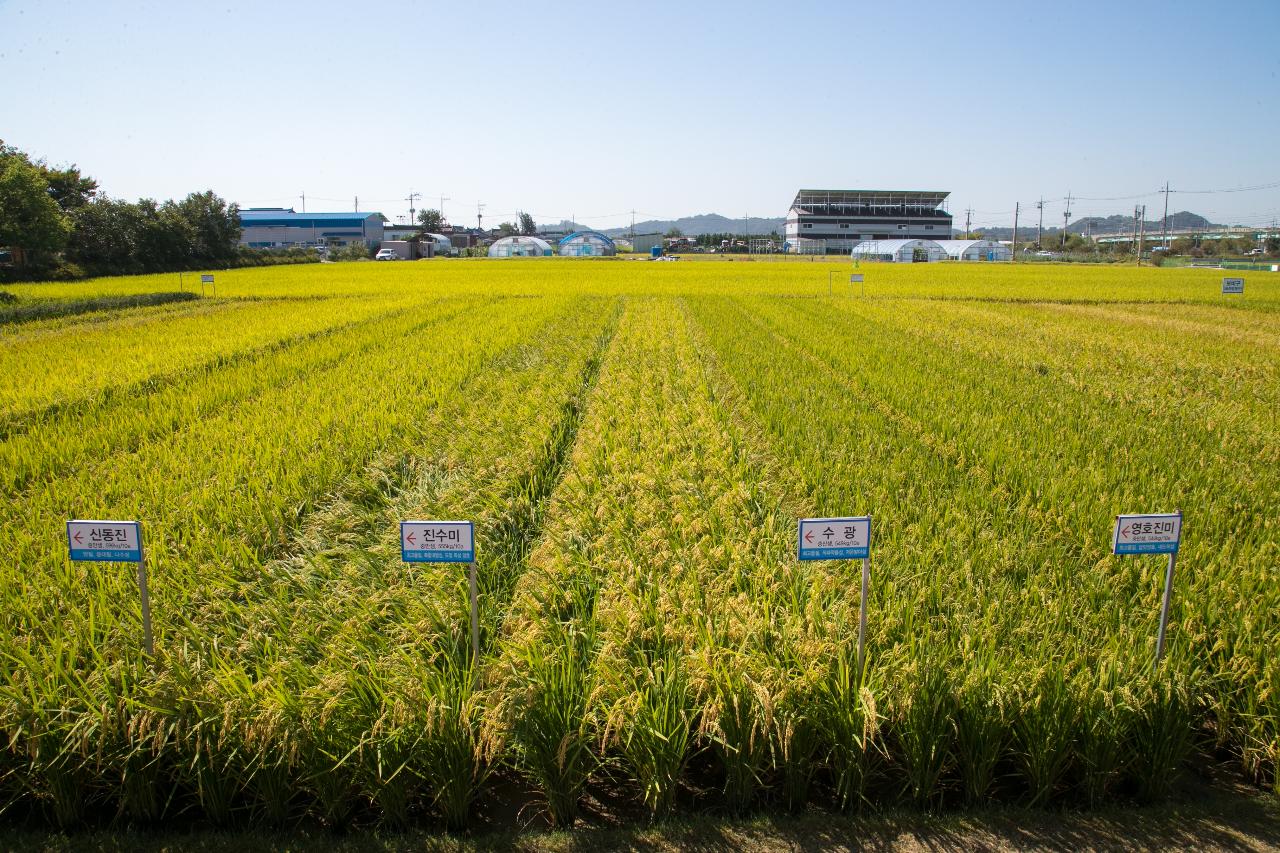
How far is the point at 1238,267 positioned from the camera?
53.0 metres

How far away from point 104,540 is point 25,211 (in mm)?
26986

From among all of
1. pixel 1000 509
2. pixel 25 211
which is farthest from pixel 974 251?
pixel 1000 509

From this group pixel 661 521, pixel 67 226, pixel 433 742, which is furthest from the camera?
pixel 67 226

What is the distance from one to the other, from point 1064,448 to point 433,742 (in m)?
5.50

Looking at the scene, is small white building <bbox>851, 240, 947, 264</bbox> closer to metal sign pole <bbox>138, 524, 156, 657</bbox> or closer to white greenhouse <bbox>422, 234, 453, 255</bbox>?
white greenhouse <bbox>422, 234, 453, 255</bbox>

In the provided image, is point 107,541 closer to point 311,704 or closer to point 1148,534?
point 311,704

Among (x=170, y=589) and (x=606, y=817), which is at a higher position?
(x=170, y=589)

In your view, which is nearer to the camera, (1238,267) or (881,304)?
(881,304)

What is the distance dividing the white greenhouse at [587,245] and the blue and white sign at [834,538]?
83381 mm

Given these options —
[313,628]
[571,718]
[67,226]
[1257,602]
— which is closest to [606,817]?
[571,718]

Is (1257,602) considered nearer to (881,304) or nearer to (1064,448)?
(1064,448)

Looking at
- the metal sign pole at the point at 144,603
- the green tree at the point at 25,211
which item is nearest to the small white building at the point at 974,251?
the green tree at the point at 25,211

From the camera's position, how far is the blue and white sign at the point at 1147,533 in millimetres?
3000

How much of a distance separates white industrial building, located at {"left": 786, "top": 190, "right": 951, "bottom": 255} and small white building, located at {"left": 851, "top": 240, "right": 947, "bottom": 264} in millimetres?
25401
